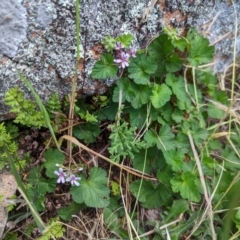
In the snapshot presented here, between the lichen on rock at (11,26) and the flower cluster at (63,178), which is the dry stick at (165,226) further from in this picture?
the lichen on rock at (11,26)

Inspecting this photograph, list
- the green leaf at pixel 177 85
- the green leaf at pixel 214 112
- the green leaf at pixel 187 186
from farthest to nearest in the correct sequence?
the green leaf at pixel 214 112
the green leaf at pixel 177 85
the green leaf at pixel 187 186

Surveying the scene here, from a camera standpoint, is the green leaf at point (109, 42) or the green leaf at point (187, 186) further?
the green leaf at point (187, 186)

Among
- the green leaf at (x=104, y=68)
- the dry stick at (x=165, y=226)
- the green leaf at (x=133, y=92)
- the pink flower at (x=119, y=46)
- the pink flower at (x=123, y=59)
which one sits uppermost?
the pink flower at (x=119, y=46)

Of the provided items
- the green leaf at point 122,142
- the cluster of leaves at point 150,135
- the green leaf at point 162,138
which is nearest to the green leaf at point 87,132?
the cluster of leaves at point 150,135

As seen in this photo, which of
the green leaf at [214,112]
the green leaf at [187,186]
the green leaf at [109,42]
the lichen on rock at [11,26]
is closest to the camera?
the lichen on rock at [11,26]

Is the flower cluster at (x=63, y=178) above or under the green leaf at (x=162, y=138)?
under

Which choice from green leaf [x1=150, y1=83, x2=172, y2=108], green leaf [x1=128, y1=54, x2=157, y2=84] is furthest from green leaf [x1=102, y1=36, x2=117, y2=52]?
green leaf [x1=150, y1=83, x2=172, y2=108]

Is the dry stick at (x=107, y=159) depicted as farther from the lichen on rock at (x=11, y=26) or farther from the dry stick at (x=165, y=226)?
the lichen on rock at (x=11, y=26)

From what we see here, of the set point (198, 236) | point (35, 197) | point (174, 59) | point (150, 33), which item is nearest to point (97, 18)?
point (150, 33)
